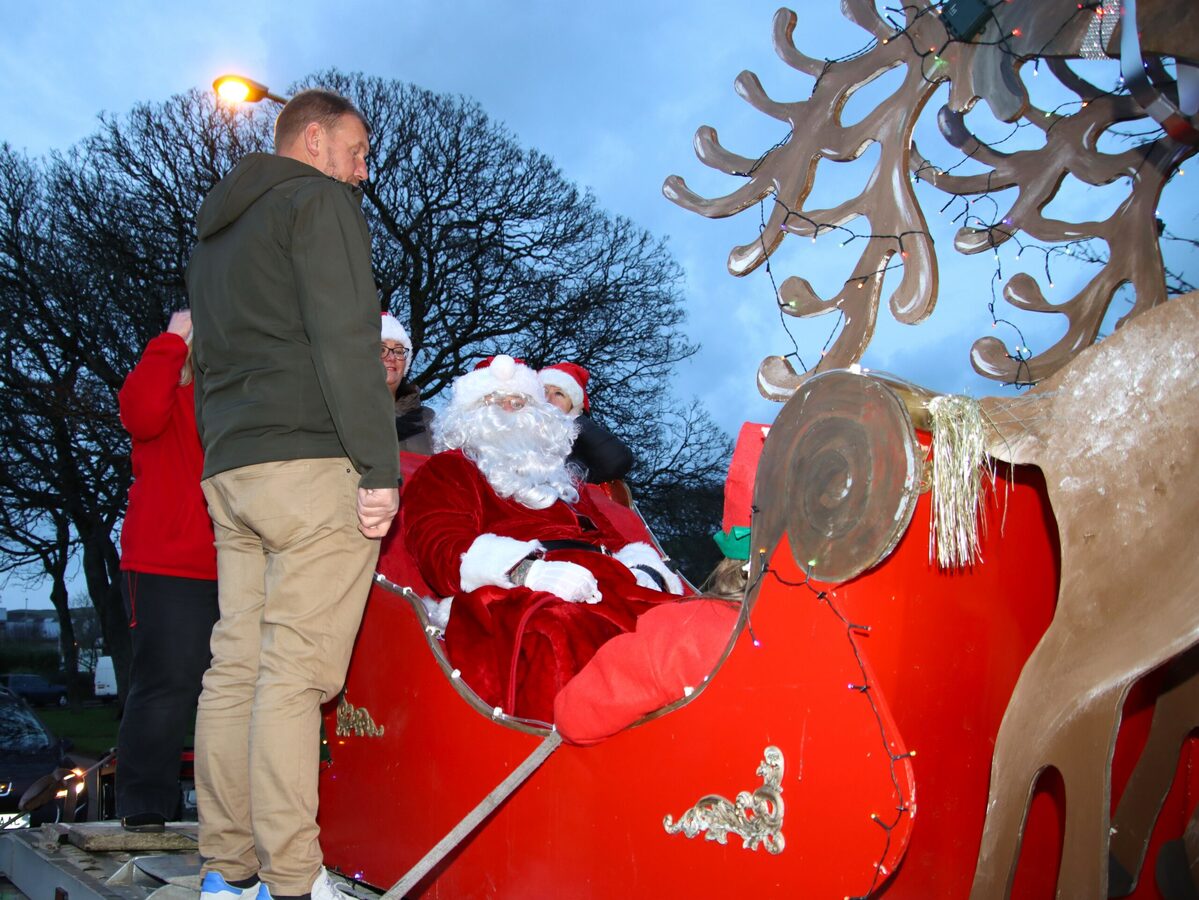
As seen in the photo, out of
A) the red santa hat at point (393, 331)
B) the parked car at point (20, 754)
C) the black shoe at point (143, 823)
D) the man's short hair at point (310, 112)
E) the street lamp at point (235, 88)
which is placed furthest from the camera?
the parked car at point (20, 754)

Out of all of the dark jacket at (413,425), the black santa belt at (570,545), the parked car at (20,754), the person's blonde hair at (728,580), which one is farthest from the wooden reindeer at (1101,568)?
the parked car at (20,754)

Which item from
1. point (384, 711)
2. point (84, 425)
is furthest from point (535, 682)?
point (84, 425)

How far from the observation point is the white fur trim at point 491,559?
3113mm

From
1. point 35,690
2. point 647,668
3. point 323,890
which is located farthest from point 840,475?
point 35,690

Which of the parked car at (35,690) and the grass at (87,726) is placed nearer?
the grass at (87,726)

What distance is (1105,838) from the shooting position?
4.86 feet

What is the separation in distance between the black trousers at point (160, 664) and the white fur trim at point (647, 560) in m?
1.38

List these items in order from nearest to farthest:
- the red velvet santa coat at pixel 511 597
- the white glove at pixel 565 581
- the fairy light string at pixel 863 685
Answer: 1. the fairy light string at pixel 863 685
2. the red velvet santa coat at pixel 511 597
3. the white glove at pixel 565 581

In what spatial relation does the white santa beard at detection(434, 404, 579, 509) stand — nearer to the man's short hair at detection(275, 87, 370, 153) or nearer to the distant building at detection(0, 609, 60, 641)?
the man's short hair at detection(275, 87, 370, 153)

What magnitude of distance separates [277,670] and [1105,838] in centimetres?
158

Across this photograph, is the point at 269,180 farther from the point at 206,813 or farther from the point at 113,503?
the point at 113,503

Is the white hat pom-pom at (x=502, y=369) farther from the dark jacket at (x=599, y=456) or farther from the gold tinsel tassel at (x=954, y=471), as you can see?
the gold tinsel tassel at (x=954, y=471)

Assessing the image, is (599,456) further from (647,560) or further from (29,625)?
(29,625)

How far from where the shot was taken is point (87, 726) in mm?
19391
